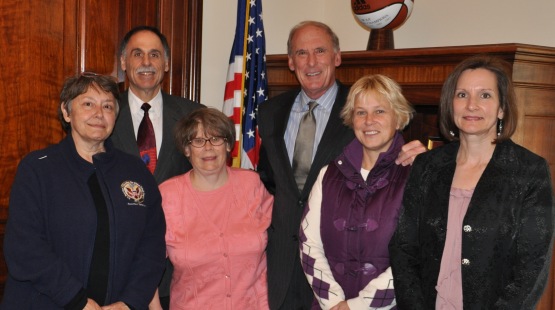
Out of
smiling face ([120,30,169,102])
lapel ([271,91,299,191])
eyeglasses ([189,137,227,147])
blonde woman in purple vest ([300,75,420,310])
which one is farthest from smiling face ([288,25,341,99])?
smiling face ([120,30,169,102])

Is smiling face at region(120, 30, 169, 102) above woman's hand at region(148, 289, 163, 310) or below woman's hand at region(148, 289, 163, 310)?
above

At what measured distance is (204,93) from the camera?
170 inches

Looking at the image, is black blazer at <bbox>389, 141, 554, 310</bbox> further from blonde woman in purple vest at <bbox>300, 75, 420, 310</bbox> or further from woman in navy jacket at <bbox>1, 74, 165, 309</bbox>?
woman in navy jacket at <bbox>1, 74, 165, 309</bbox>

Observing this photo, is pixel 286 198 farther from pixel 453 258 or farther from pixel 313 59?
pixel 453 258

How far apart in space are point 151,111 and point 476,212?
1628mm

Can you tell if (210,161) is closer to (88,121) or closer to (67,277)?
(88,121)

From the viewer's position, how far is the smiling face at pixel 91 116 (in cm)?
261

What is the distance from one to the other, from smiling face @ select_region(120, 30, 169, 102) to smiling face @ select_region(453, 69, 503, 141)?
1462 millimetres

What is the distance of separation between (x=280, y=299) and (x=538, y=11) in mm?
2106

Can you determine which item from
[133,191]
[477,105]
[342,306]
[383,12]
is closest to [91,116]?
[133,191]

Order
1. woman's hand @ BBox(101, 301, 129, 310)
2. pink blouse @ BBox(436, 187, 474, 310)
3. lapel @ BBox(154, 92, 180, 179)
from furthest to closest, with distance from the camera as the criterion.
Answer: lapel @ BBox(154, 92, 180, 179), woman's hand @ BBox(101, 301, 129, 310), pink blouse @ BBox(436, 187, 474, 310)

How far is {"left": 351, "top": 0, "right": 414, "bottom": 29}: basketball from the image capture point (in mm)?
3697

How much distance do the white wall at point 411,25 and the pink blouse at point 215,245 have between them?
5.02 feet

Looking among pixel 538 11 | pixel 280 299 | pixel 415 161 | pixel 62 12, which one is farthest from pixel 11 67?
pixel 538 11
